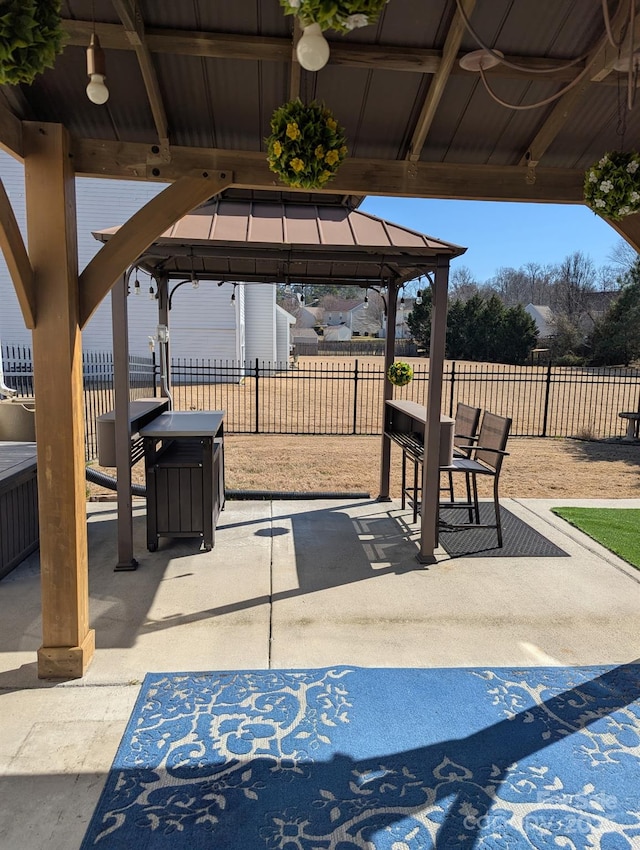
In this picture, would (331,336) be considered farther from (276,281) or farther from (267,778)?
(267,778)

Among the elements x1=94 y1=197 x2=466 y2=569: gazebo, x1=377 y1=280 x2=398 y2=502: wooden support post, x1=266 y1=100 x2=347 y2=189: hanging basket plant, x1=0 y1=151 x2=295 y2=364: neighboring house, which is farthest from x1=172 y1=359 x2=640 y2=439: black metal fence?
x1=266 y1=100 x2=347 y2=189: hanging basket plant

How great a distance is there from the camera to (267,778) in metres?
2.41

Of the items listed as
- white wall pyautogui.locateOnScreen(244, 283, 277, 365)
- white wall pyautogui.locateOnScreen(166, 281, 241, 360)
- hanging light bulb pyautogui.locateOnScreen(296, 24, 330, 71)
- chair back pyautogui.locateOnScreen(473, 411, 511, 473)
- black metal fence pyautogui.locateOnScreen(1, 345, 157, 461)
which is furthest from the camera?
white wall pyautogui.locateOnScreen(244, 283, 277, 365)

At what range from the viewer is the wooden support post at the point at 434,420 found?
486 cm

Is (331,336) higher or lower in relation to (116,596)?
higher

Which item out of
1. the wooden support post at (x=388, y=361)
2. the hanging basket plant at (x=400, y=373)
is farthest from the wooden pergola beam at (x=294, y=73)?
the hanging basket plant at (x=400, y=373)

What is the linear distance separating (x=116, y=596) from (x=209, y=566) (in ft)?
2.83

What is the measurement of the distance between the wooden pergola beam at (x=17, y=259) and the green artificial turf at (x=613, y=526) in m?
5.17

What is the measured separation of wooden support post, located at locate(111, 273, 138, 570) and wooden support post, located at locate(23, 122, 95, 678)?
138 centimetres

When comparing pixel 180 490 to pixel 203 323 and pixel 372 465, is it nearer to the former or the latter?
pixel 372 465

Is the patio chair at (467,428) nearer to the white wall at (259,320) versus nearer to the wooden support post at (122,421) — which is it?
the wooden support post at (122,421)

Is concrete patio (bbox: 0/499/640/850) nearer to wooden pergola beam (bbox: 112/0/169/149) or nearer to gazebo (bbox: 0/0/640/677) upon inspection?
gazebo (bbox: 0/0/640/677)

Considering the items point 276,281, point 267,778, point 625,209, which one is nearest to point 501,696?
point 267,778

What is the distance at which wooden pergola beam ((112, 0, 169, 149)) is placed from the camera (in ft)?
8.42
